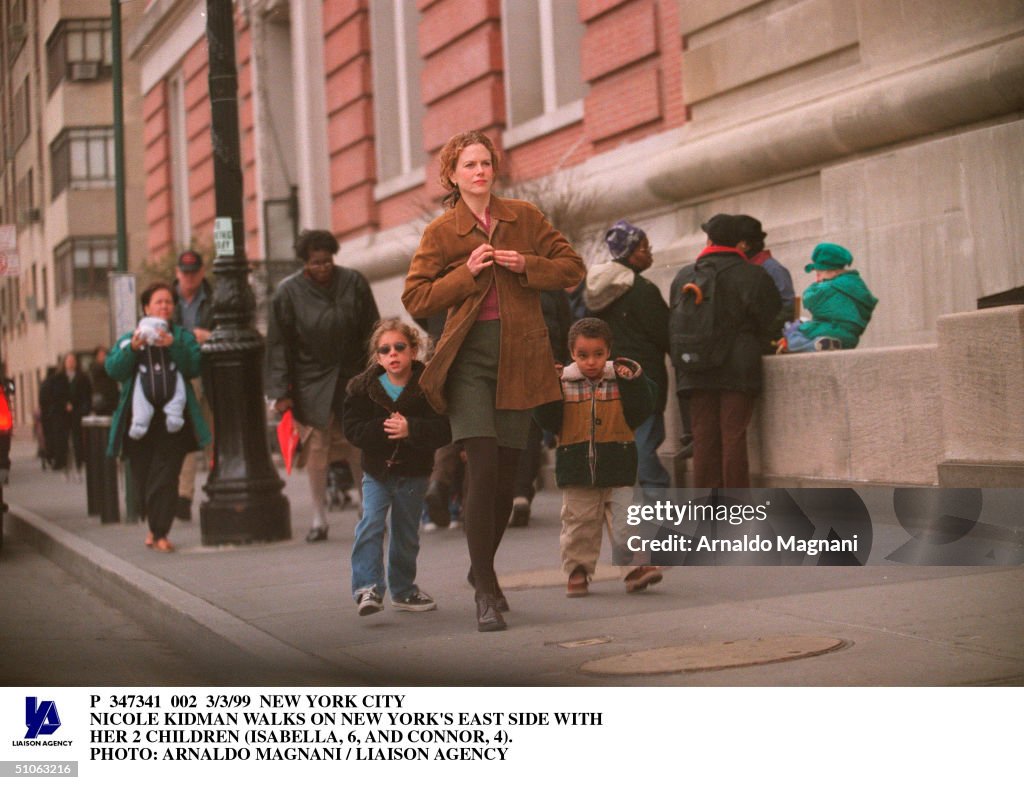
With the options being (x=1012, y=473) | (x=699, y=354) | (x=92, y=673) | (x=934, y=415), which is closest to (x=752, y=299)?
(x=699, y=354)

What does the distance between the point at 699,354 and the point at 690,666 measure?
3.12 m

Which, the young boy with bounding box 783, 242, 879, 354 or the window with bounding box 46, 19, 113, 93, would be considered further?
the young boy with bounding box 783, 242, 879, 354

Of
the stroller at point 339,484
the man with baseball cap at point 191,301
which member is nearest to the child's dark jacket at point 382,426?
the man with baseball cap at point 191,301

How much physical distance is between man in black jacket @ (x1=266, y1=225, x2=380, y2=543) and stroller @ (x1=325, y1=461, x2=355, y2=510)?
90.1 inches

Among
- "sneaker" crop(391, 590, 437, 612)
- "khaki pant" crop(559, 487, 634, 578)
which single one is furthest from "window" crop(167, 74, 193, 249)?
"khaki pant" crop(559, 487, 634, 578)

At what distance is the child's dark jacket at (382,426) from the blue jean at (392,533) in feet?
0.24

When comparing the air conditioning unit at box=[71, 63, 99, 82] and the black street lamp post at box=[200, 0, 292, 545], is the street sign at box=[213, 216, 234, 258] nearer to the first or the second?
the black street lamp post at box=[200, 0, 292, 545]

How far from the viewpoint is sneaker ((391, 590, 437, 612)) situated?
672 cm

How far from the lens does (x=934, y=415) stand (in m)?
7.03

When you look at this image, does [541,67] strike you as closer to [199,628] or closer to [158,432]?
[158,432]

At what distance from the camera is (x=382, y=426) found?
21.4 feet

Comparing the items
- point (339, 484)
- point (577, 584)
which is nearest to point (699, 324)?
point (577, 584)
